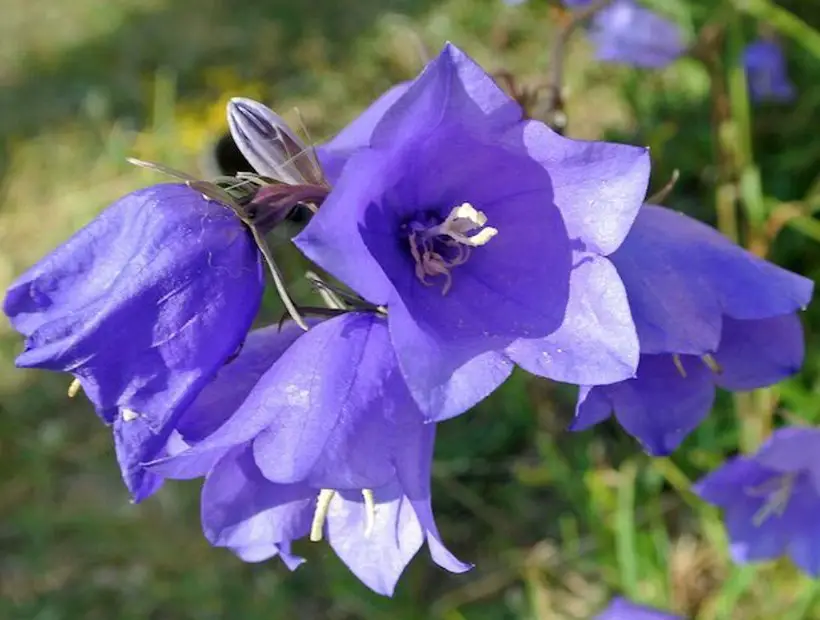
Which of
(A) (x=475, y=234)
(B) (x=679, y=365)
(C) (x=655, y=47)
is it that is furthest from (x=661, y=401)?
(C) (x=655, y=47)

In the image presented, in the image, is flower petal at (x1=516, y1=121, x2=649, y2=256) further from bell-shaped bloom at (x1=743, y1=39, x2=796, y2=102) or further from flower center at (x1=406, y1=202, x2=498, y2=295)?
bell-shaped bloom at (x1=743, y1=39, x2=796, y2=102)

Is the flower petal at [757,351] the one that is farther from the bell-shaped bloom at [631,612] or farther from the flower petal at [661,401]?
the bell-shaped bloom at [631,612]

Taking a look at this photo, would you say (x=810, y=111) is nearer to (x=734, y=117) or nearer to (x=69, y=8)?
(x=734, y=117)

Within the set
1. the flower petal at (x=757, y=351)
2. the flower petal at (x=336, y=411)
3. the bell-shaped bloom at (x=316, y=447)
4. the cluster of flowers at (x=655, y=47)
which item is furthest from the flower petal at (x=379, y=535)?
the cluster of flowers at (x=655, y=47)

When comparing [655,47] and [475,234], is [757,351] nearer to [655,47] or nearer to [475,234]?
[475,234]

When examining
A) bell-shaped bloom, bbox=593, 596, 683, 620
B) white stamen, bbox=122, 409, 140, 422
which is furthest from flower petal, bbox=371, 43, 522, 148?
bell-shaped bloom, bbox=593, 596, 683, 620
